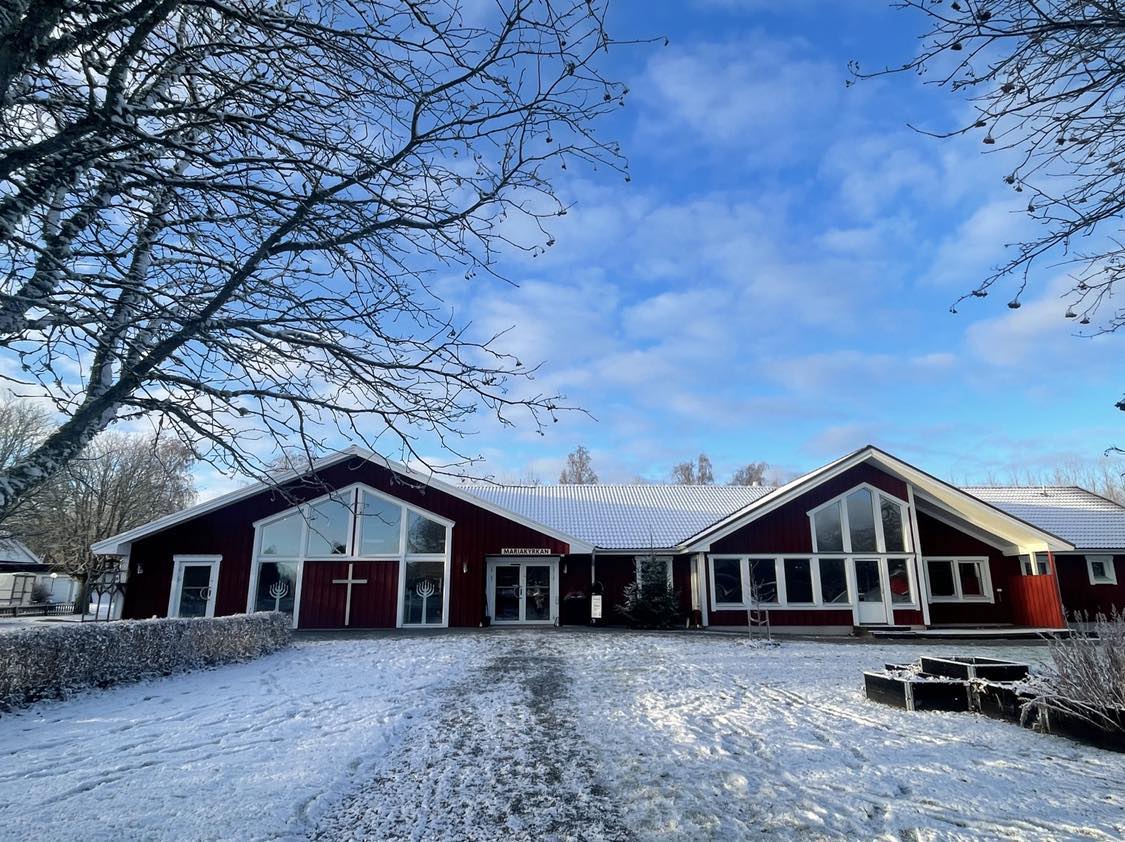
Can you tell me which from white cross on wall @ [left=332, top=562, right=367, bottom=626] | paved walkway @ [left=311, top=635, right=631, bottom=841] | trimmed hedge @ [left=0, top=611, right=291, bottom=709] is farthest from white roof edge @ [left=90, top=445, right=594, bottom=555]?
paved walkway @ [left=311, top=635, right=631, bottom=841]

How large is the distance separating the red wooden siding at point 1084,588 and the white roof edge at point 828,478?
9.38 ft

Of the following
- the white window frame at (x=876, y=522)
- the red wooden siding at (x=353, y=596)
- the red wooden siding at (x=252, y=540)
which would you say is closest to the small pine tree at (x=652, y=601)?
the red wooden siding at (x=252, y=540)

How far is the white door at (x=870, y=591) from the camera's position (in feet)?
64.5

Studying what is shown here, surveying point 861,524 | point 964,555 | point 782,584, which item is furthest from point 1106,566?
point 782,584

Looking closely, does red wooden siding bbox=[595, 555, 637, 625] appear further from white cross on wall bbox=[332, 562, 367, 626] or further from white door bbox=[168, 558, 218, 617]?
white door bbox=[168, 558, 218, 617]

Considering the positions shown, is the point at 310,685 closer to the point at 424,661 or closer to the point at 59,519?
the point at 424,661

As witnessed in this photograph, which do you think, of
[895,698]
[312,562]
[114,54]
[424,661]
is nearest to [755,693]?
[895,698]

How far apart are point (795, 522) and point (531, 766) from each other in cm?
1655

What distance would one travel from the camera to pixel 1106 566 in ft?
70.6

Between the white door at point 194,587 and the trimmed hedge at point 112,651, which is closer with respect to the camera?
the trimmed hedge at point 112,651

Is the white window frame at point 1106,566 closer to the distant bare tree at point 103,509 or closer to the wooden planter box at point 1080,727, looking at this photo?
the wooden planter box at point 1080,727

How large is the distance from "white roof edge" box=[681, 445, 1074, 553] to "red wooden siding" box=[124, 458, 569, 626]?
4502mm

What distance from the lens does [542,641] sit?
1515cm

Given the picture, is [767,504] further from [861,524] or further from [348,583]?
[348,583]
